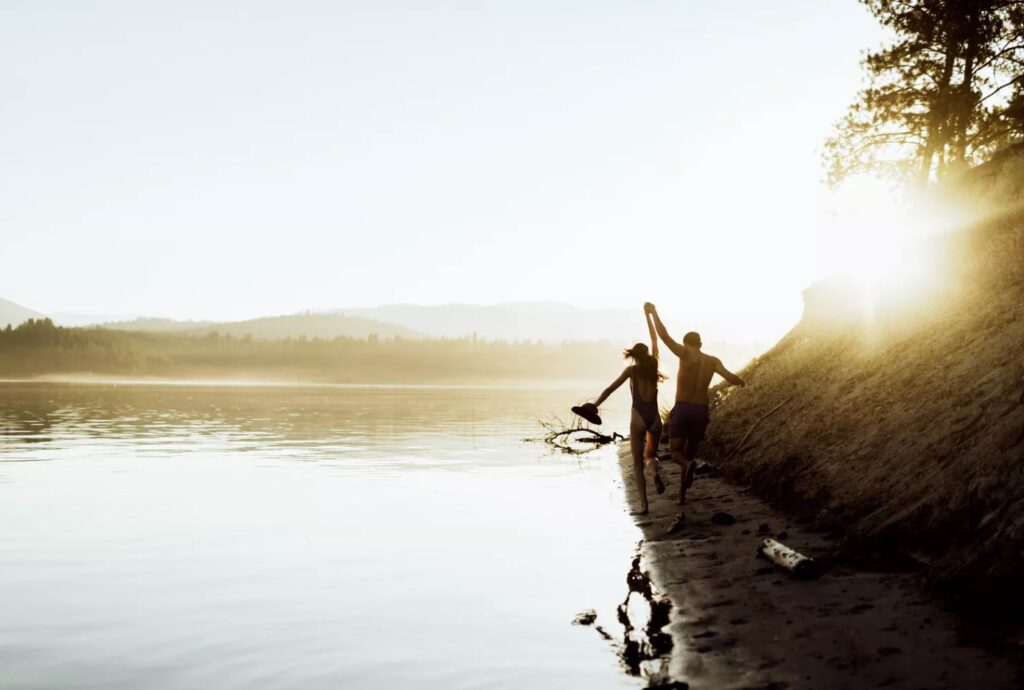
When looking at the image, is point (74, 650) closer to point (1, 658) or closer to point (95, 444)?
point (1, 658)

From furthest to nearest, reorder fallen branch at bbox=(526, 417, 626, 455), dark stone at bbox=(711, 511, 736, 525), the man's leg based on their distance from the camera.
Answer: fallen branch at bbox=(526, 417, 626, 455) → the man's leg → dark stone at bbox=(711, 511, 736, 525)

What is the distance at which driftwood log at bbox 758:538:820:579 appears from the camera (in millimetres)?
9594

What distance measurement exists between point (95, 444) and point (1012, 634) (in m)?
32.7

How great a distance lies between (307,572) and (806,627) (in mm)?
6979

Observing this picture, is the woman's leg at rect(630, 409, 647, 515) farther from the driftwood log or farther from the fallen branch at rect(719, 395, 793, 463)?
the fallen branch at rect(719, 395, 793, 463)

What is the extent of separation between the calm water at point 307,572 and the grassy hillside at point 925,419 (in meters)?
3.16

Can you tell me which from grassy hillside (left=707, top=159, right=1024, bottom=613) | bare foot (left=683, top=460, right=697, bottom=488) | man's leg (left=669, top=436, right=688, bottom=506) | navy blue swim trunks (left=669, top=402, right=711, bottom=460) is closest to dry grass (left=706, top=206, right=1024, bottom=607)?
grassy hillside (left=707, top=159, right=1024, bottom=613)

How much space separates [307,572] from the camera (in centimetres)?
1229

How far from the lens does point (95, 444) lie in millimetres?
33156

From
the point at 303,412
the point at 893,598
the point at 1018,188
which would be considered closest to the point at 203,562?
the point at 893,598

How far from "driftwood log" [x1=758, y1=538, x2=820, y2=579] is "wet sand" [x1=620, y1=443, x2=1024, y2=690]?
4.0 inches

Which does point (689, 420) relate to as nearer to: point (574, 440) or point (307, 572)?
point (307, 572)

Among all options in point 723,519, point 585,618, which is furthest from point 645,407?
point 585,618

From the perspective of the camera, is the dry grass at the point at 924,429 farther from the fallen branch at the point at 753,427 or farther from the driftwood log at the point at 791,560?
the driftwood log at the point at 791,560
